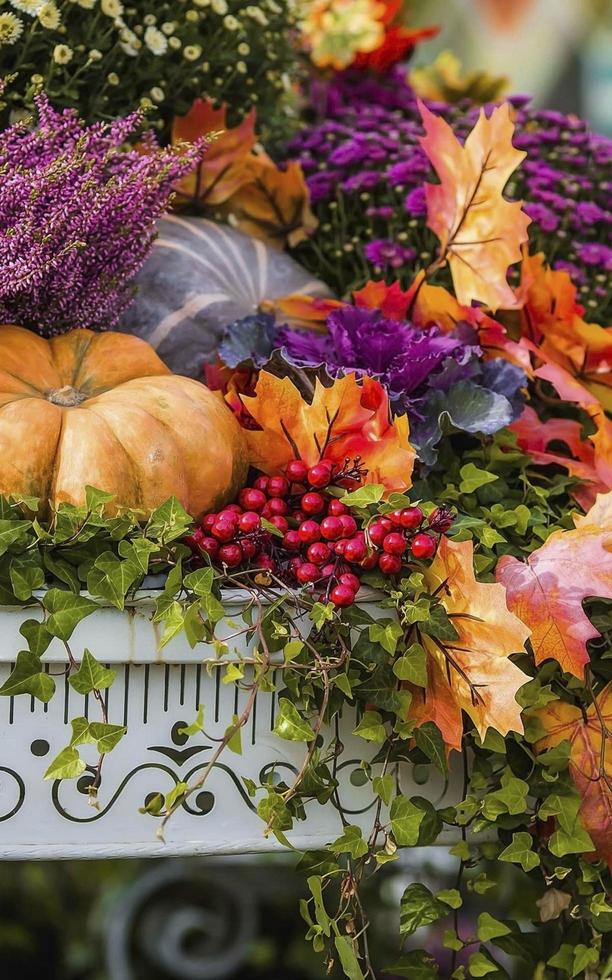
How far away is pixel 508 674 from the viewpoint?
2.21ft

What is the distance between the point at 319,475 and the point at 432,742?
22cm

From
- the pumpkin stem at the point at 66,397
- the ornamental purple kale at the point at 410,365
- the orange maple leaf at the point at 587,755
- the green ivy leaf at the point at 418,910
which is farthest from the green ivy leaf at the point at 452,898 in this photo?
the pumpkin stem at the point at 66,397

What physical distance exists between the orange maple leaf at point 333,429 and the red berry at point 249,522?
0.09 m

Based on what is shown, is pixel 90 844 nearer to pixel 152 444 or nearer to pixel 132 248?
pixel 152 444

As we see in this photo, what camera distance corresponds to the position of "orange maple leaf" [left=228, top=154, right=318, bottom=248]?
1181 mm

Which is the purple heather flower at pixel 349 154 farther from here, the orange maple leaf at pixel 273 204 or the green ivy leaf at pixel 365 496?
the green ivy leaf at pixel 365 496

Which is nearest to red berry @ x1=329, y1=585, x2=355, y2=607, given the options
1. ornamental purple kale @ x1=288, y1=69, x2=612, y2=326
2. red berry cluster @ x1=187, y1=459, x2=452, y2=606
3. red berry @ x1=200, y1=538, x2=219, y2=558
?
red berry cluster @ x1=187, y1=459, x2=452, y2=606

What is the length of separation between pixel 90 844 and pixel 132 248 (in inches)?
20.4

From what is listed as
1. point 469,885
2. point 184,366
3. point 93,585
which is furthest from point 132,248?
point 469,885

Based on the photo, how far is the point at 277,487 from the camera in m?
0.79

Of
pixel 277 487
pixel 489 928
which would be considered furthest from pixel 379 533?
pixel 489 928

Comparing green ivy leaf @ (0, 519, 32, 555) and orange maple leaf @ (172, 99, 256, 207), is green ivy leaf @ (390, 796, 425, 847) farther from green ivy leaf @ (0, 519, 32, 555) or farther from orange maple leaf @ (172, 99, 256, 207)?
Answer: orange maple leaf @ (172, 99, 256, 207)

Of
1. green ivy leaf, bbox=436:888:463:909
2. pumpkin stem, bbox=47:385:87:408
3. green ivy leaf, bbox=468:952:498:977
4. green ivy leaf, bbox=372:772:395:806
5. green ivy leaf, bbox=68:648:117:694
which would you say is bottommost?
green ivy leaf, bbox=468:952:498:977

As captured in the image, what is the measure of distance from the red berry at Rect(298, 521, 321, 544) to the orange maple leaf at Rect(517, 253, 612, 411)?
1.31ft
